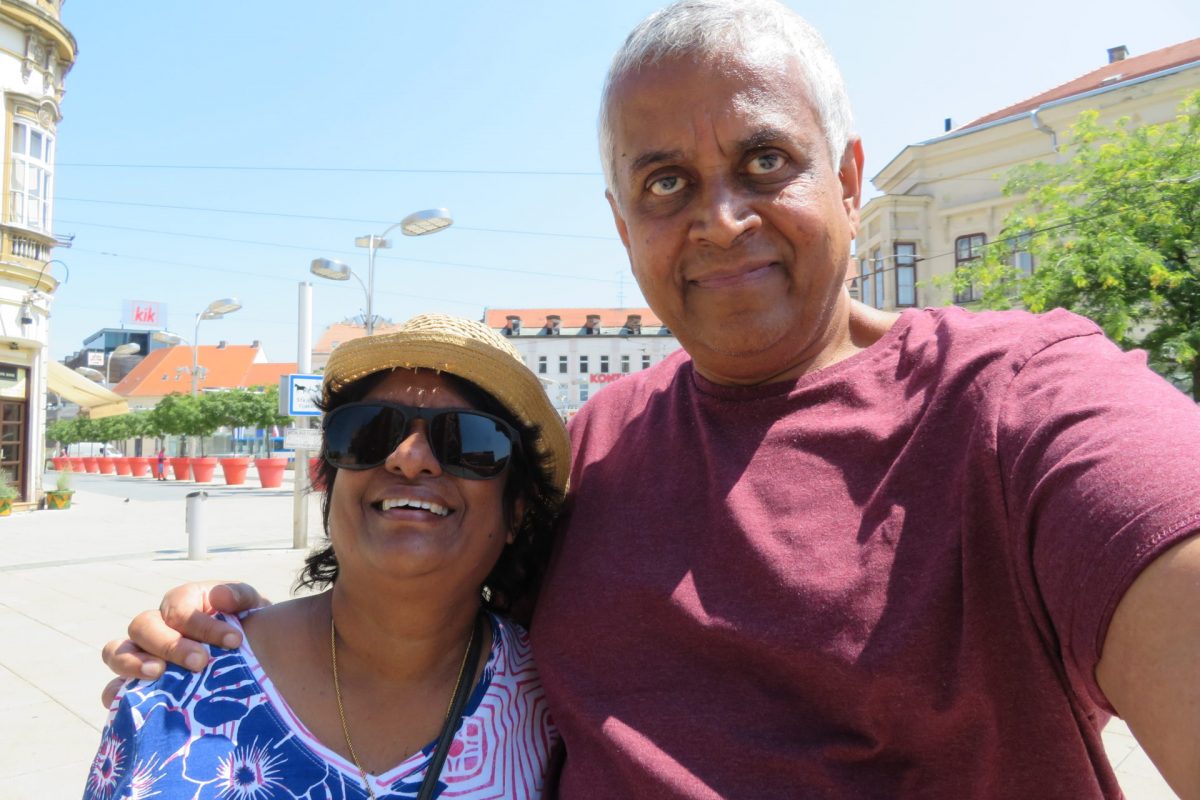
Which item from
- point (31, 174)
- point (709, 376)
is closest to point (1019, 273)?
point (709, 376)

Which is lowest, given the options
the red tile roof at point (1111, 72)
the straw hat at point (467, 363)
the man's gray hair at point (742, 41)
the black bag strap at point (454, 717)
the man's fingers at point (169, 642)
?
the black bag strap at point (454, 717)

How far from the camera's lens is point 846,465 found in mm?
1302

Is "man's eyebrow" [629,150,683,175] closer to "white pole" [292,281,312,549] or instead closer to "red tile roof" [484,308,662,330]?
"white pole" [292,281,312,549]

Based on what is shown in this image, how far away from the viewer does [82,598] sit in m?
8.23

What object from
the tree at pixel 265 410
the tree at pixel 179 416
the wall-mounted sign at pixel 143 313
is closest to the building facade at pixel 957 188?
the tree at pixel 265 410

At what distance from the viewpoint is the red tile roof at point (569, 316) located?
7425cm

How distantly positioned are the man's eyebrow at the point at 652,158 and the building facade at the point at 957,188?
2164 centimetres

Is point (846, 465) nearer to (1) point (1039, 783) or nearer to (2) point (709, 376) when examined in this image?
(2) point (709, 376)

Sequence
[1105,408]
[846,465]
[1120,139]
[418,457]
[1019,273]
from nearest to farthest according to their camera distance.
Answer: [1105,408]
[846,465]
[418,457]
[1120,139]
[1019,273]

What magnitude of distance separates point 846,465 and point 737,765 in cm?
48

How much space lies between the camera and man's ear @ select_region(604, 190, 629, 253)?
175 cm

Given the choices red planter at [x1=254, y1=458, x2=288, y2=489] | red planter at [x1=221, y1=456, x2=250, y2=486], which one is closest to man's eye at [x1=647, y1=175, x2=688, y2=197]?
red planter at [x1=254, y1=458, x2=288, y2=489]

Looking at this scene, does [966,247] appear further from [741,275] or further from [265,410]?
[265,410]

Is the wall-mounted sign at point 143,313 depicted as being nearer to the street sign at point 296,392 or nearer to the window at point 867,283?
the window at point 867,283
